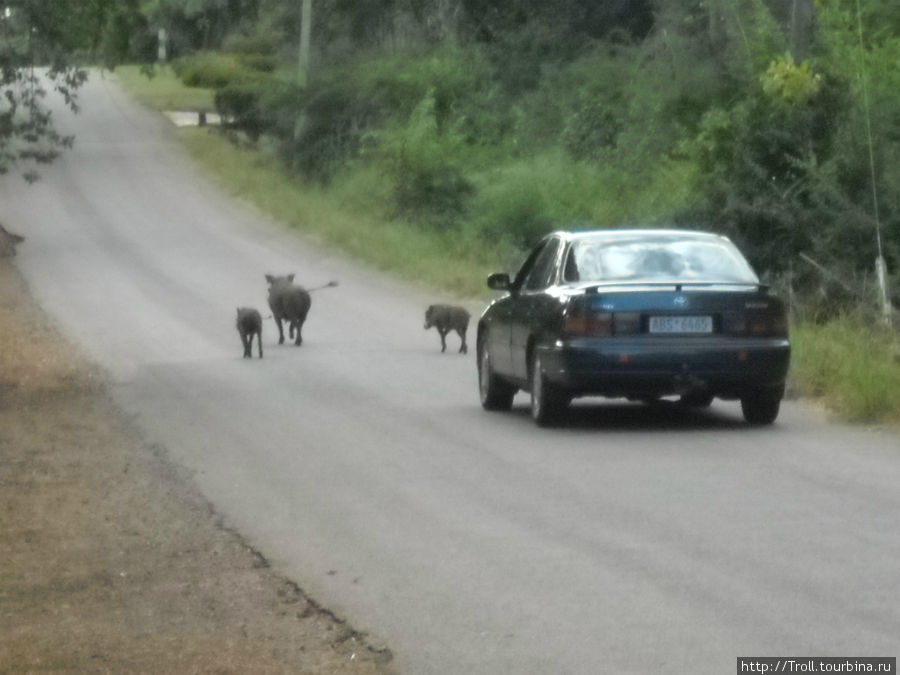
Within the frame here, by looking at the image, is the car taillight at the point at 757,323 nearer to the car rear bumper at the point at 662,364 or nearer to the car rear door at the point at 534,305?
the car rear bumper at the point at 662,364

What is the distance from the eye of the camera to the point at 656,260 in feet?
51.1

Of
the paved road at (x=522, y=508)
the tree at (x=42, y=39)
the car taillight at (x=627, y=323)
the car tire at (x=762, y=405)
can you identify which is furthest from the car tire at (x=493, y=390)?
the tree at (x=42, y=39)

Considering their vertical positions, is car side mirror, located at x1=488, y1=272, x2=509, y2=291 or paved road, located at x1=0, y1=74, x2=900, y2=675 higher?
car side mirror, located at x1=488, y1=272, x2=509, y2=291

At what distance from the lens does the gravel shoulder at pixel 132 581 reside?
8.04 metres

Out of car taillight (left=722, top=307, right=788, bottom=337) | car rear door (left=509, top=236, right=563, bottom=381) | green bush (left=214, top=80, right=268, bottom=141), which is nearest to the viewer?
car taillight (left=722, top=307, right=788, bottom=337)

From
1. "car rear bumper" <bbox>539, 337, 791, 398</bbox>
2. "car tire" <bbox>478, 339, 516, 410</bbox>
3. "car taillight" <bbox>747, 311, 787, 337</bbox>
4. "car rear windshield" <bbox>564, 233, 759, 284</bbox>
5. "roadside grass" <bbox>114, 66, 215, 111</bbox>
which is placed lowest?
"car tire" <bbox>478, 339, 516, 410</bbox>

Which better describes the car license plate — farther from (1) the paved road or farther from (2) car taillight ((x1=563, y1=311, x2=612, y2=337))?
(1) the paved road

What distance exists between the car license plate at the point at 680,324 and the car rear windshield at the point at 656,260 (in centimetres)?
41

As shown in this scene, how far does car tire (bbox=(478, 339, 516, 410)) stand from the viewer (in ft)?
56.3

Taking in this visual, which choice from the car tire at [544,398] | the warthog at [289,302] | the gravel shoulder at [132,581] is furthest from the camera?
the warthog at [289,302]

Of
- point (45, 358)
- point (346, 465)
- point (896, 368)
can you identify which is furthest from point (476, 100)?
point (346, 465)

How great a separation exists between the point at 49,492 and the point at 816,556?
5.34 m

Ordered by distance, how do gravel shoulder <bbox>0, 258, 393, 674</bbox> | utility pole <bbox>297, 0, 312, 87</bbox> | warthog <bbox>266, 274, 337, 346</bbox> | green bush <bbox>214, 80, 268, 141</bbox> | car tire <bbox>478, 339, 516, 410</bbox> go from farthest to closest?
1. green bush <bbox>214, 80, 268, 141</bbox>
2. utility pole <bbox>297, 0, 312, 87</bbox>
3. warthog <bbox>266, 274, 337, 346</bbox>
4. car tire <bbox>478, 339, 516, 410</bbox>
5. gravel shoulder <bbox>0, 258, 393, 674</bbox>

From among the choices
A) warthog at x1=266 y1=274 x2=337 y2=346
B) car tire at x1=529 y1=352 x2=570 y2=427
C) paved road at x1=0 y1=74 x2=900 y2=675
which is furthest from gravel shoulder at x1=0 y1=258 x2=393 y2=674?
warthog at x1=266 y1=274 x2=337 y2=346
